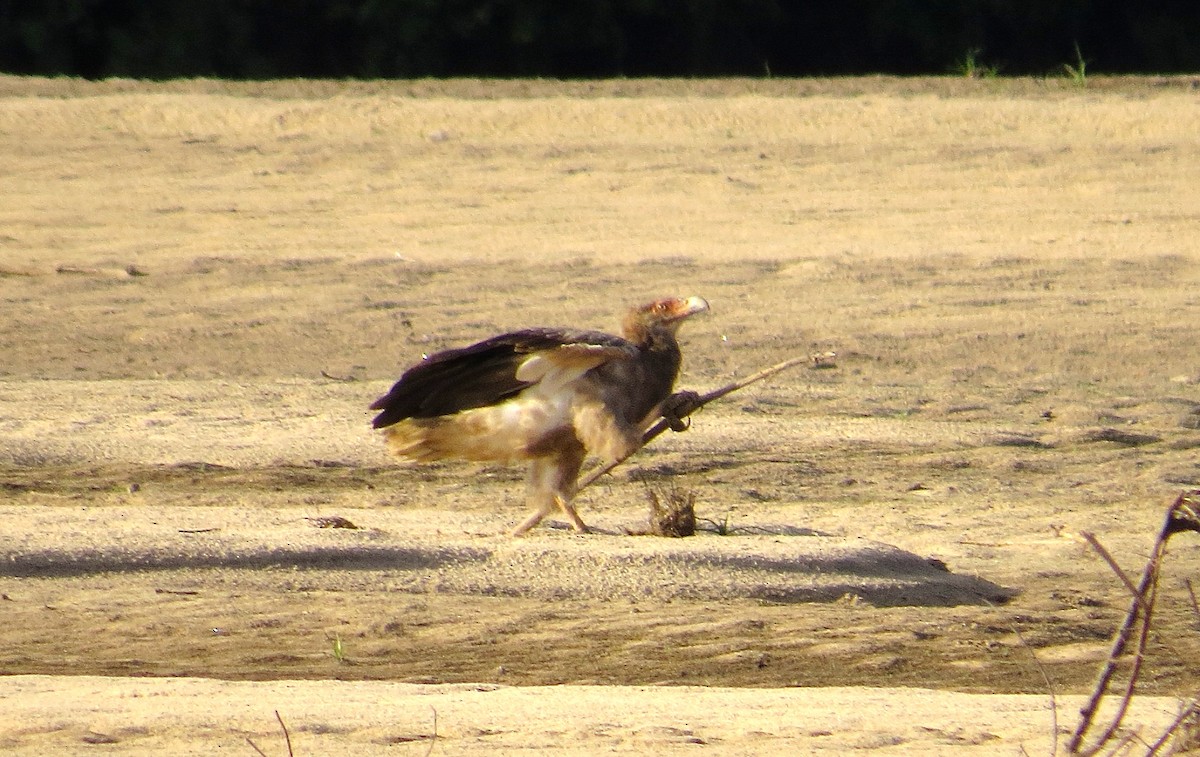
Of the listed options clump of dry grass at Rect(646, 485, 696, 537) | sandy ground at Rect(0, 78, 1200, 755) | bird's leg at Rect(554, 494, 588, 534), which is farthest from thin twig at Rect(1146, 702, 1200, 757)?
bird's leg at Rect(554, 494, 588, 534)

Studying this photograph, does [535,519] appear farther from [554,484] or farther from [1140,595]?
[1140,595]

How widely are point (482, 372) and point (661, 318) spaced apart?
70 centimetres

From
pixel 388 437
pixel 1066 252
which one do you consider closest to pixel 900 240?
pixel 1066 252

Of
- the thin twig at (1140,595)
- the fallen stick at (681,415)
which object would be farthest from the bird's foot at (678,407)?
the thin twig at (1140,595)

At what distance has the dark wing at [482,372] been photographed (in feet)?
19.2

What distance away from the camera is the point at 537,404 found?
603cm

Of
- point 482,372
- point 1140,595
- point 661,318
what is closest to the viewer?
point 1140,595

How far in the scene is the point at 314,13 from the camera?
61.1 ft

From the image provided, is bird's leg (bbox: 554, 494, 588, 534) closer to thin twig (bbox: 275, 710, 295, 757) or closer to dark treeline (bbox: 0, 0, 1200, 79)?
thin twig (bbox: 275, 710, 295, 757)

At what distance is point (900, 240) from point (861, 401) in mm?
3292

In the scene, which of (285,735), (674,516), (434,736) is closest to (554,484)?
(674,516)

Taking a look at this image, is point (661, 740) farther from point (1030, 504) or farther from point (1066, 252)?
point (1066, 252)

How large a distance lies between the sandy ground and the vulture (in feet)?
1.03

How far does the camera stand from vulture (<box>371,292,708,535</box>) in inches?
232
